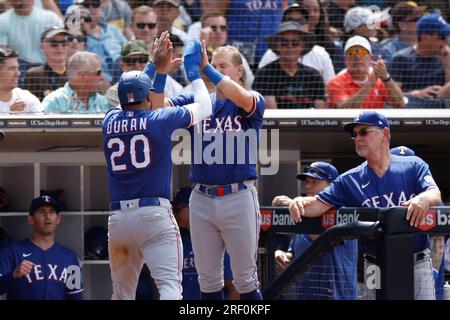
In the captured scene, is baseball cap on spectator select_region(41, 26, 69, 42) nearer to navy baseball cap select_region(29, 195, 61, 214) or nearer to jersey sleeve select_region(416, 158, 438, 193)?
navy baseball cap select_region(29, 195, 61, 214)

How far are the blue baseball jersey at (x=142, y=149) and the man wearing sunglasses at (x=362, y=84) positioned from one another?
3541mm

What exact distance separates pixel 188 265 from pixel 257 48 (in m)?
2.75

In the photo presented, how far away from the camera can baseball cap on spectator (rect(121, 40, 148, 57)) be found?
899 centimetres

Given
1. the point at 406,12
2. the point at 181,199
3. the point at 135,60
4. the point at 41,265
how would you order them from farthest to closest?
the point at 406,12 < the point at 135,60 < the point at 181,199 < the point at 41,265

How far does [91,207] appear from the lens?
9508 mm

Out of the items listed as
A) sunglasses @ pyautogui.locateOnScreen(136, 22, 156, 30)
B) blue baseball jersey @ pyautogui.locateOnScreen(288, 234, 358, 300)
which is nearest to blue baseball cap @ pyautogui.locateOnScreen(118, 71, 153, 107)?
blue baseball jersey @ pyautogui.locateOnScreen(288, 234, 358, 300)

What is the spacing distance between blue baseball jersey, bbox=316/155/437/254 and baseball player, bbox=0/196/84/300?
336 centimetres

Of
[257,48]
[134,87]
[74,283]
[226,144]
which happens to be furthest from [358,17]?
[134,87]

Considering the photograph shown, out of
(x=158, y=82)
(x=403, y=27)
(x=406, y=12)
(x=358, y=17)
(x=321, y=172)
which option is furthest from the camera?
(x=406, y=12)

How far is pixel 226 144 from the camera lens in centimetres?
580

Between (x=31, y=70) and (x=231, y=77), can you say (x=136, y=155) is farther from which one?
(x=31, y=70)

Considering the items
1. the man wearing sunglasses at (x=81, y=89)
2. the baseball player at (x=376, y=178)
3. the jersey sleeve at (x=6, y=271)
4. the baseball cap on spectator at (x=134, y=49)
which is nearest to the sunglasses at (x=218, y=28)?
the baseball cap on spectator at (x=134, y=49)

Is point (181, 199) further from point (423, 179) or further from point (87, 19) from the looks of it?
point (423, 179)

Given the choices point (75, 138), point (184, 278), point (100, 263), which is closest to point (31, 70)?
point (75, 138)
